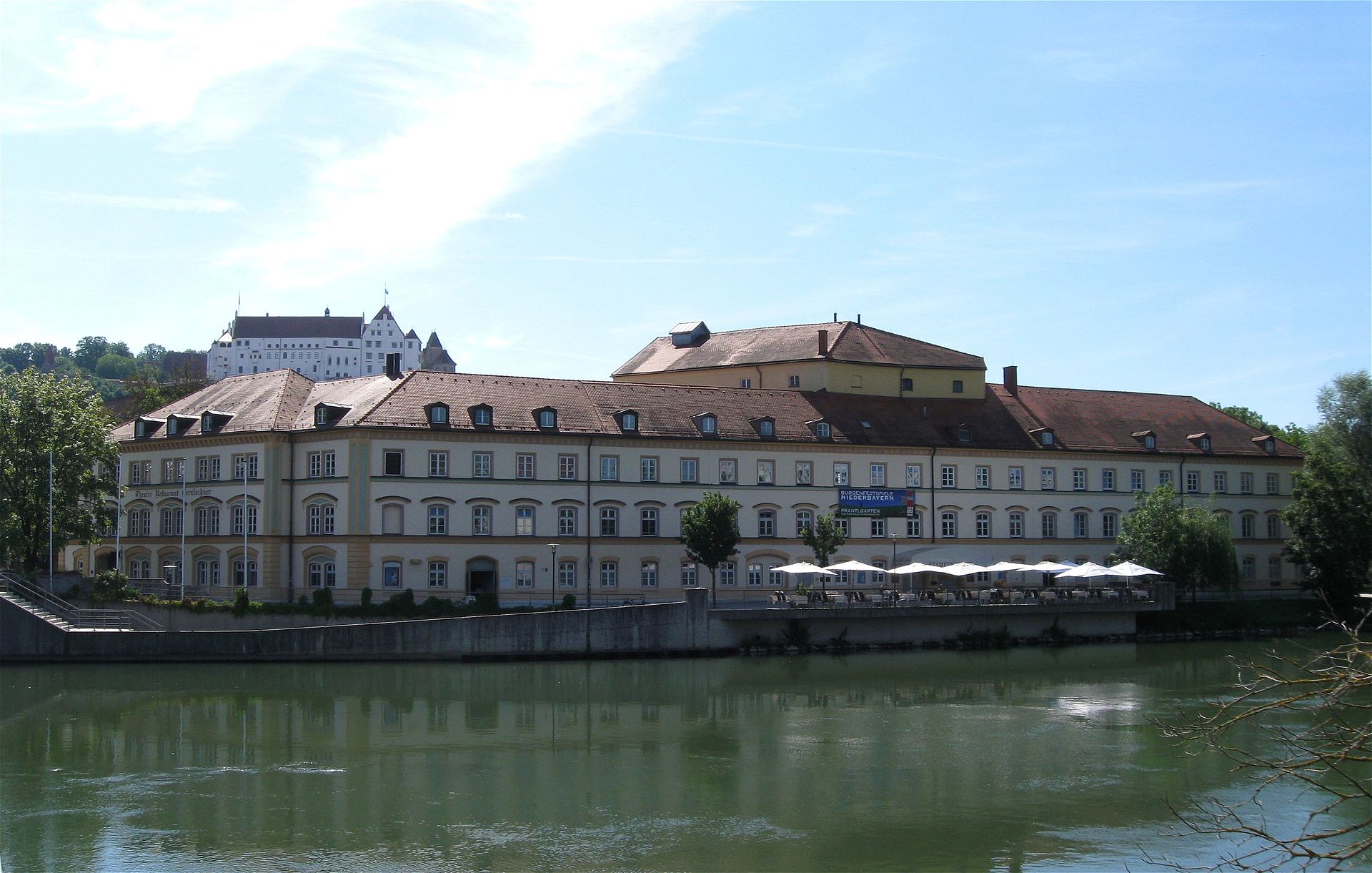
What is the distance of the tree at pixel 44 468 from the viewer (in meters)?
51.5

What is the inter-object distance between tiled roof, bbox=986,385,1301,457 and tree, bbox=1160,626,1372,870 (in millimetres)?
18679

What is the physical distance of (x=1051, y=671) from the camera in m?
45.6

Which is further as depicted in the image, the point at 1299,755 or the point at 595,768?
the point at 595,768

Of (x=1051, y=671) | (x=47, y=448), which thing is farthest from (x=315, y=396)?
(x=1051, y=671)

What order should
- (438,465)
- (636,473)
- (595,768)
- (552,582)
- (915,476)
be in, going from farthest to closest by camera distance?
(915,476), (636,473), (552,582), (438,465), (595,768)

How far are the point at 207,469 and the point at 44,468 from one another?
5798mm

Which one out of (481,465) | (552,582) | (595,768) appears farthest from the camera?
(552,582)

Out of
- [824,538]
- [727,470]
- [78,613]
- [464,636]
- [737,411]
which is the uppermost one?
[737,411]

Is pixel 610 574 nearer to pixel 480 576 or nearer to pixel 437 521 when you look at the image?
pixel 480 576

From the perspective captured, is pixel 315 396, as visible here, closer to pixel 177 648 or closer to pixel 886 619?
pixel 177 648

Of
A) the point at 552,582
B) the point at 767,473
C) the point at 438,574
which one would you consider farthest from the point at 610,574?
the point at 767,473

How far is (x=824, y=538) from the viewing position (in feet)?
177

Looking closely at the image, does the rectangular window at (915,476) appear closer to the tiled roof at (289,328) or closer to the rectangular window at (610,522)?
the rectangular window at (610,522)

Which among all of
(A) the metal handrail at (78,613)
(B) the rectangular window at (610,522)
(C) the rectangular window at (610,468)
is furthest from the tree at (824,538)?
(A) the metal handrail at (78,613)
